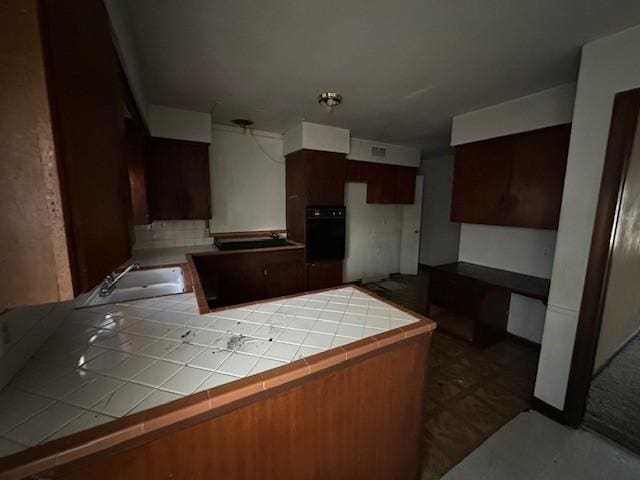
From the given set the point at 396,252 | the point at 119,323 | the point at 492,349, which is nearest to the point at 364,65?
the point at 119,323

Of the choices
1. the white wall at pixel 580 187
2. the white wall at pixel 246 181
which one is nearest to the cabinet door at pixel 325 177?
the white wall at pixel 246 181

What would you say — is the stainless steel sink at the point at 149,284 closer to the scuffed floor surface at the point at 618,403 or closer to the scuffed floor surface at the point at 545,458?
the scuffed floor surface at the point at 545,458

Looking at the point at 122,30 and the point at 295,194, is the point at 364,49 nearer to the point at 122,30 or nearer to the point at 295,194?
the point at 122,30

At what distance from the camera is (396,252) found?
15.8 ft

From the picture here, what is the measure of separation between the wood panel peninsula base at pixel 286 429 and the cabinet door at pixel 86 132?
0.36 m

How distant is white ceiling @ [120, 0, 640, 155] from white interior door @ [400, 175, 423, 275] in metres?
2.38

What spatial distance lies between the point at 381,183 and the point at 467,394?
3.03 meters

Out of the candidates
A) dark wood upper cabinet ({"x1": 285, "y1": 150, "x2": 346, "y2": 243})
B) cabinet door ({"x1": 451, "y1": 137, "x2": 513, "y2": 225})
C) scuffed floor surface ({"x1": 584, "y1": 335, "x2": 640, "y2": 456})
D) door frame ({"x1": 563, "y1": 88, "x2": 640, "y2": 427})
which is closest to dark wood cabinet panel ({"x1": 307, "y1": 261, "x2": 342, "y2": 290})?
dark wood upper cabinet ({"x1": 285, "y1": 150, "x2": 346, "y2": 243})

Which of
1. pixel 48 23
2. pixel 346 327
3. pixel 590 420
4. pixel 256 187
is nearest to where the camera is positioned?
pixel 48 23

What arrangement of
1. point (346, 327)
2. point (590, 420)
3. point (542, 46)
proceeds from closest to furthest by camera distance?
point (346, 327) < point (542, 46) < point (590, 420)

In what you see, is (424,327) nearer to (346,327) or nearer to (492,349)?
(346,327)

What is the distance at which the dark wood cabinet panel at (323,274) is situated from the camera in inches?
129

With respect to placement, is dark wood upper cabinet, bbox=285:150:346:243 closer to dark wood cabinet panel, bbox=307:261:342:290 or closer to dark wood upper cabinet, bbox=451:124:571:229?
dark wood cabinet panel, bbox=307:261:342:290

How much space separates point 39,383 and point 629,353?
4.24m
